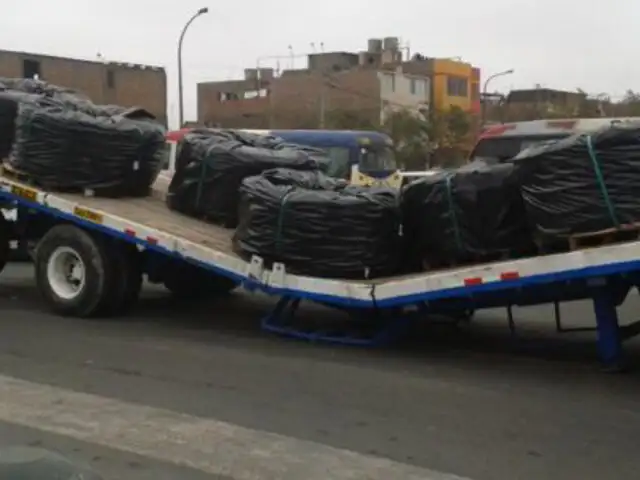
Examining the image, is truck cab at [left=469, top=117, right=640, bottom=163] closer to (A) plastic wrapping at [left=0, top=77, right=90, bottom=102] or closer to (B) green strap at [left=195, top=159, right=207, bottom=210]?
(B) green strap at [left=195, top=159, right=207, bottom=210]

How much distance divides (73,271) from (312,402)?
411 cm

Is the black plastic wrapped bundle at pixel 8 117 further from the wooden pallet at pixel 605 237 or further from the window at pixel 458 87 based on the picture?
the window at pixel 458 87

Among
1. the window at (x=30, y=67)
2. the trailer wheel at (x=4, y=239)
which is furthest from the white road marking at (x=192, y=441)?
the window at (x=30, y=67)

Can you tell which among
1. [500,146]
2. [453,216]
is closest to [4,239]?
[453,216]

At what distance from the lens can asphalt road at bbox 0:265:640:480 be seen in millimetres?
5414

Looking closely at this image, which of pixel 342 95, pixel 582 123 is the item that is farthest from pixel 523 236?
pixel 342 95

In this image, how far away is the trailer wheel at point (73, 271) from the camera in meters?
9.55

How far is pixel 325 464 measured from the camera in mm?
5352

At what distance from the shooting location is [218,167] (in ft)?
31.1

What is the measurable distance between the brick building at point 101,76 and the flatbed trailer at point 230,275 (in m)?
52.4

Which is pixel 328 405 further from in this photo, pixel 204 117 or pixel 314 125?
pixel 204 117

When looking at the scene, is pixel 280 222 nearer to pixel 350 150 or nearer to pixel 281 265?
pixel 281 265

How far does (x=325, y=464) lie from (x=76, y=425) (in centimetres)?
170

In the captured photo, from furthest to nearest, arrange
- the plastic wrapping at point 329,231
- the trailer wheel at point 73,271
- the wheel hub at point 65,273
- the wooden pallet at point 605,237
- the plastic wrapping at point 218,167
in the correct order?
the wheel hub at point 65,273, the trailer wheel at point 73,271, the plastic wrapping at point 218,167, the plastic wrapping at point 329,231, the wooden pallet at point 605,237
